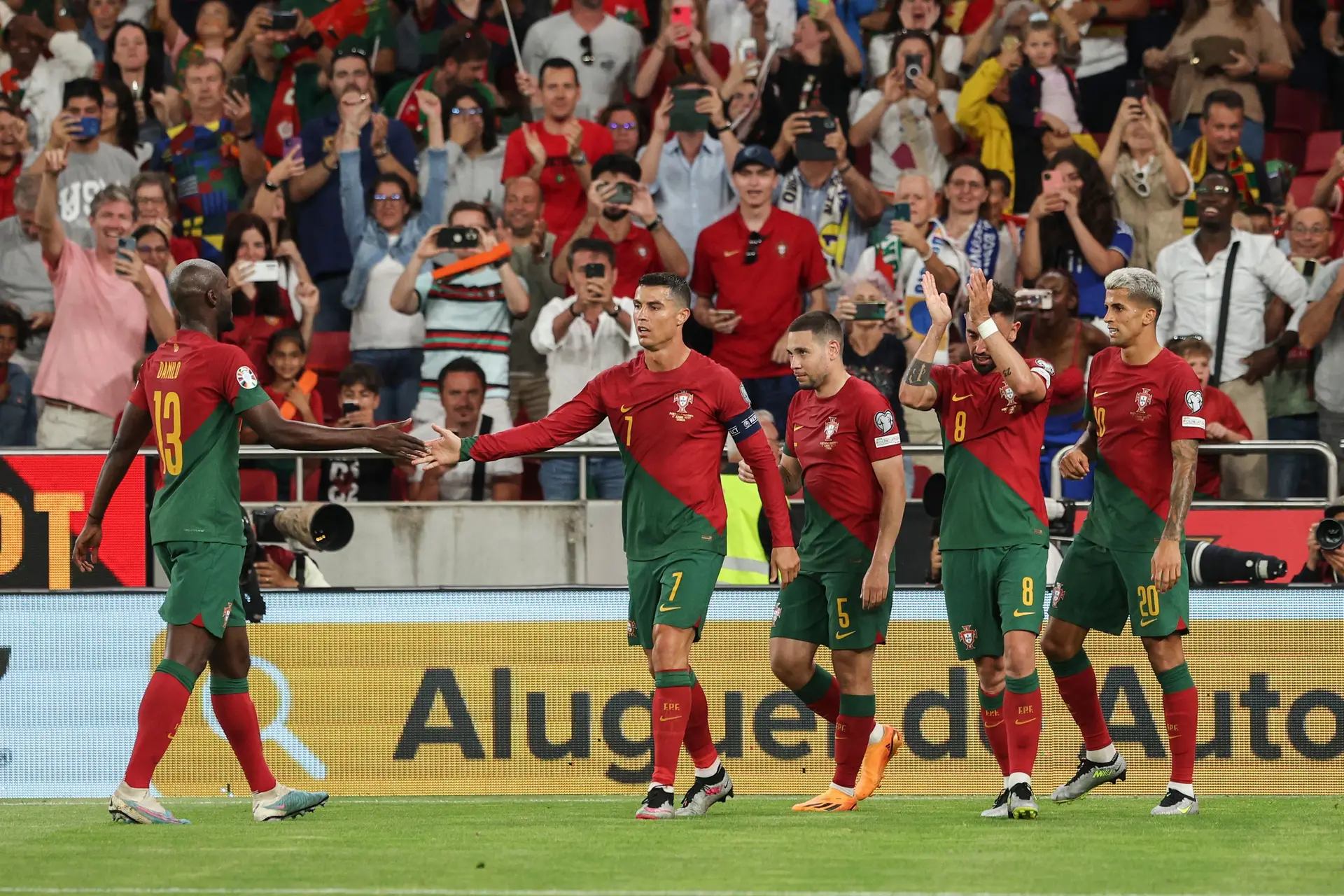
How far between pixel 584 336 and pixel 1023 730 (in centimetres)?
610

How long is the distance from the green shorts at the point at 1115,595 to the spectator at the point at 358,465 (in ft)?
19.4

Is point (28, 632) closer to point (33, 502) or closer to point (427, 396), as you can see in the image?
point (33, 502)

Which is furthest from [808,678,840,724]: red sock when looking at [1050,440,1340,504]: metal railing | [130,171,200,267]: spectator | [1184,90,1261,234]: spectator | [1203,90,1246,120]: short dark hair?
[1203,90,1246,120]: short dark hair

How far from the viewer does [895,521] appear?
8953 millimetres

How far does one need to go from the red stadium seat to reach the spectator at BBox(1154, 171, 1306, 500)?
8.47ft

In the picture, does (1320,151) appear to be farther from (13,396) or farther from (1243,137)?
(13,396)

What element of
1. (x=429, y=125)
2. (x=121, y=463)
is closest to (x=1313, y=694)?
(x=121, y=463)

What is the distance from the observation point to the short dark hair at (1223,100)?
15047mm

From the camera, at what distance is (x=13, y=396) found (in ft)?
46.7

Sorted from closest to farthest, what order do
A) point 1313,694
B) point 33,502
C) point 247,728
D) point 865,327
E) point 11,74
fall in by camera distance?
point 247,728 → point 1313,694 → point 33,502 → point 865,327 → point 11,74

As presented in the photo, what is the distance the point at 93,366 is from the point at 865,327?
559 cm

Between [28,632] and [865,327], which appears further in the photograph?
[865,327]

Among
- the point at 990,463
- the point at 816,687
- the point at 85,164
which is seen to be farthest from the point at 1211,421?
the point at 85,164

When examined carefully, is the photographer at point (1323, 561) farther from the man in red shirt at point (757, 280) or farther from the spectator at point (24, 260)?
the spectator at point (24, 260)
